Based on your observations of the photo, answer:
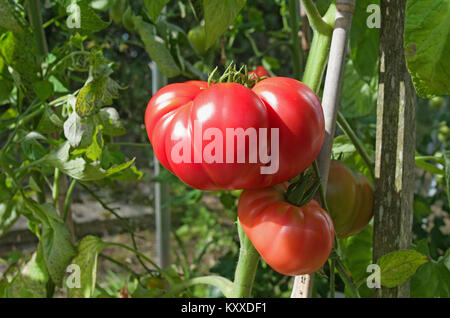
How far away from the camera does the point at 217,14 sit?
0.37m

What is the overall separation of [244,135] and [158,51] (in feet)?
1.50

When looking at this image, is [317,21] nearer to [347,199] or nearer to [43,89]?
[347,199]

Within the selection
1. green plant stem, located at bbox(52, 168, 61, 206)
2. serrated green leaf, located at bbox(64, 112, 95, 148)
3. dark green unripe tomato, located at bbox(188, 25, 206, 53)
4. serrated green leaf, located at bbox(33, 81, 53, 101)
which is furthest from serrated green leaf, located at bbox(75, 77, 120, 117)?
dark green unripe tomato, located at bbox(188, 25, 206, 53)

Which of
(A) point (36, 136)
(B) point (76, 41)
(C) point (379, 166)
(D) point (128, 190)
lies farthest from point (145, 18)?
(D) point (128, 190)

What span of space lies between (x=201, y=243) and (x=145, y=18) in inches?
61.0

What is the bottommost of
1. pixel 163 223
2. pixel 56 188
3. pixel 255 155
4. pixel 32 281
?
pixel 163 223

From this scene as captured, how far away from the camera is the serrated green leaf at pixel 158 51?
2.36ft

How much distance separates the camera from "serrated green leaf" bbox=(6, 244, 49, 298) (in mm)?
646

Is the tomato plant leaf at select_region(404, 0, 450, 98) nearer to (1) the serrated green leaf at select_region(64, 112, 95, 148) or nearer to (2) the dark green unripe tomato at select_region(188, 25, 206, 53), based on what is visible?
(1) the serrated green leaf at select_region(64, 112, 95, 148)

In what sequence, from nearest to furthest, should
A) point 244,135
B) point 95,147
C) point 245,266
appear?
1. point 244,135
2. point 245,266
3. point 95,147

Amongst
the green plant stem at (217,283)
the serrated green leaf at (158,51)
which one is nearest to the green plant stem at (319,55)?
the green plant stem at (217,283)

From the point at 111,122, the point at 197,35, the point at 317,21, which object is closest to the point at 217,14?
the point at 317,21

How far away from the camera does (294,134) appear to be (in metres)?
0.34

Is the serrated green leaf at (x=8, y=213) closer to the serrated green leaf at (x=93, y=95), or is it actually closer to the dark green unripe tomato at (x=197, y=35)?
the serrated green leaf at (x=93, y=95)
